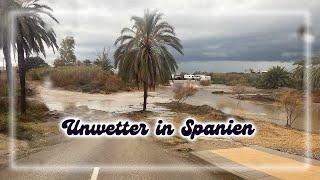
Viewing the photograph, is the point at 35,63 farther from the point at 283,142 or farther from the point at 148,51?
the point at 283,142

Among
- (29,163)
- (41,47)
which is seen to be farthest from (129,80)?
(29,163)

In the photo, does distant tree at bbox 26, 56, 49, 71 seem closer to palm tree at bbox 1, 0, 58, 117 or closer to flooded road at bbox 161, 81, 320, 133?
flooded road at bbox 161, 81, 320, 133

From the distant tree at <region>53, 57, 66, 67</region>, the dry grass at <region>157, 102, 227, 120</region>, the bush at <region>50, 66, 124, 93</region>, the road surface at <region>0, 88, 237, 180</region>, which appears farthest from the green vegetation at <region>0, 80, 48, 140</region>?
the distant tree at <region>53, 57, 66, 67</region>

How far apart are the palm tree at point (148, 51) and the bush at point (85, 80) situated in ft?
89.1

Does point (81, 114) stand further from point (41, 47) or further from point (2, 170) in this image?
point (2, 170)

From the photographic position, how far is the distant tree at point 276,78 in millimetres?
83062

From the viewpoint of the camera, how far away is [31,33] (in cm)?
2498

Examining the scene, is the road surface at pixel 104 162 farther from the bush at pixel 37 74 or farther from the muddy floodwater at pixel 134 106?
the bush at pixel 37 74

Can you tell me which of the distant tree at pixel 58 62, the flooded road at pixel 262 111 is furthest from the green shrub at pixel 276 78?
the distant tree at pixel 58 62

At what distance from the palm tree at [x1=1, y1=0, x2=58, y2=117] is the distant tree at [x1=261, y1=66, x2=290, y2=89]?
63.1 m

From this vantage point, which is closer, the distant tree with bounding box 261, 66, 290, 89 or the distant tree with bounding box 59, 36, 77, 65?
the distant tree with bounding box 261, 66, 290, 89

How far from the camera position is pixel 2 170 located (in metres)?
10.3

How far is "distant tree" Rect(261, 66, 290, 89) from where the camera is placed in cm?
8306

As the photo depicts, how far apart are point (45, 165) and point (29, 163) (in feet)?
2.13
